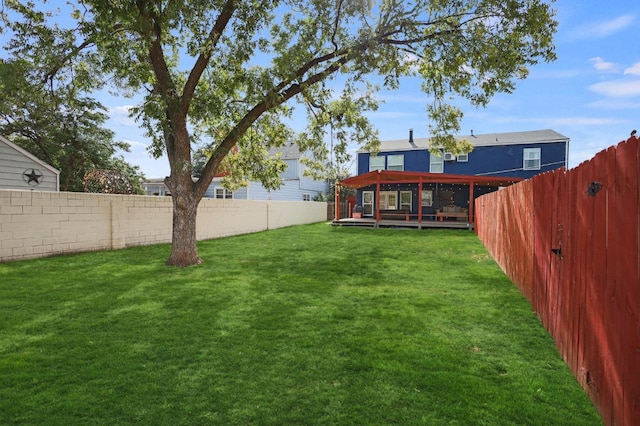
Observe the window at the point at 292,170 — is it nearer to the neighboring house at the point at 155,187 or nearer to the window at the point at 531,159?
the neighboring house at the point at 155,187

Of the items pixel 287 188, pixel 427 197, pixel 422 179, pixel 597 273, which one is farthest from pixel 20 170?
pixel 427 197

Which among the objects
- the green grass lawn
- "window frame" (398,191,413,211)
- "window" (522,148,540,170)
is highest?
"window" (522,148,540,170)

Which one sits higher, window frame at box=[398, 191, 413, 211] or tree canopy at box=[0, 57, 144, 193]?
tree canopy at box=[0, 57, 144, 193]

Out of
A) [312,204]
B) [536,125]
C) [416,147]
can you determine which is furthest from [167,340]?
[536,125]

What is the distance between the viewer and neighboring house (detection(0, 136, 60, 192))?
12727 mm

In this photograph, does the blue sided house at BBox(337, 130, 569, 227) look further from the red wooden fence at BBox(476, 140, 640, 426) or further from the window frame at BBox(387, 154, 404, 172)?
the red wooden fence at BBox(476, 140, 640, 426)

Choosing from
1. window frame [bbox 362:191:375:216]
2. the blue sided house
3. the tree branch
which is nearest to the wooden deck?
the blue sided house

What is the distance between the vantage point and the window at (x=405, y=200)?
25.7 meters

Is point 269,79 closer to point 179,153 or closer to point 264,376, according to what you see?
point 179,153

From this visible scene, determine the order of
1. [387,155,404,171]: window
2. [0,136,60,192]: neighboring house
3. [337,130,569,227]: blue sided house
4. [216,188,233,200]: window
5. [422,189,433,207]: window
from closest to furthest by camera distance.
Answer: [0,136,60,192]: neighboring house → [337,130,569,227]: blue sided house → [422,189,433,207]: window → [387,155,404,171]: window → [216,188,233,200]: window

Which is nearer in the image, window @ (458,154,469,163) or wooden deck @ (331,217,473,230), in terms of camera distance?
wooden deck @ (331,217,473,230)

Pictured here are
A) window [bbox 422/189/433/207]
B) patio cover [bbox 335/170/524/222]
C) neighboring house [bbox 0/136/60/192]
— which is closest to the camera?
neighboring house [bbox 0/136/60/192]

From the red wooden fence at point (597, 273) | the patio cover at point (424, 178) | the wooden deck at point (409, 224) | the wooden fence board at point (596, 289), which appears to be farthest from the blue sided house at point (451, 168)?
the wooden fence board at point (596, 289)

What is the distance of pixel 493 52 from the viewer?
27.4 feet
